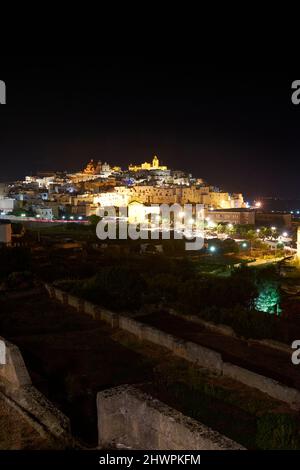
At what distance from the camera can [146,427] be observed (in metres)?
5.17

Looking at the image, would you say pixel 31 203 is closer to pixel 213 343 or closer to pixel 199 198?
pixel 199 198

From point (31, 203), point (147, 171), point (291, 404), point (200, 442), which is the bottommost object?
point (291, 404)

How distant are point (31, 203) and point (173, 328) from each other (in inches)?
1806

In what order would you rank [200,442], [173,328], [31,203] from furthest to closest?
[31,203] < [173,328] < [200,442]

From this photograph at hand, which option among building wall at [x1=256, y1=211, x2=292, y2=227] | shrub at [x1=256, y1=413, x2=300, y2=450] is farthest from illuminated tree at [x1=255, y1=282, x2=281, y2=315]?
building wall at [x1=256, y1=211, x2=292, y2=227]

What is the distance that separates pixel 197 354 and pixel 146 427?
4253 millimetres

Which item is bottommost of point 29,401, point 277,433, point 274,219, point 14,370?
point 277,433

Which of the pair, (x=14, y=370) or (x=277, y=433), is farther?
(x=14, y=370)

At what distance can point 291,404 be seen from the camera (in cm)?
746

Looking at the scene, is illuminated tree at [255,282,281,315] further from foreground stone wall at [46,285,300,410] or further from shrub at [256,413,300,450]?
shrub at [256,413,300,450]

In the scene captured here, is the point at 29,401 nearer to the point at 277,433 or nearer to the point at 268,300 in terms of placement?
the point at 277,433

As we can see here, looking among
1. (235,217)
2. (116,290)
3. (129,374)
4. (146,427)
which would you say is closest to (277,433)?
(146,427)

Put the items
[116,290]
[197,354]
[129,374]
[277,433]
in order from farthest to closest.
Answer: [116,290], [197,354], [129,374], [277,433]

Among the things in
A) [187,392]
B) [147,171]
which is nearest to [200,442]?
Result: [187,392]
